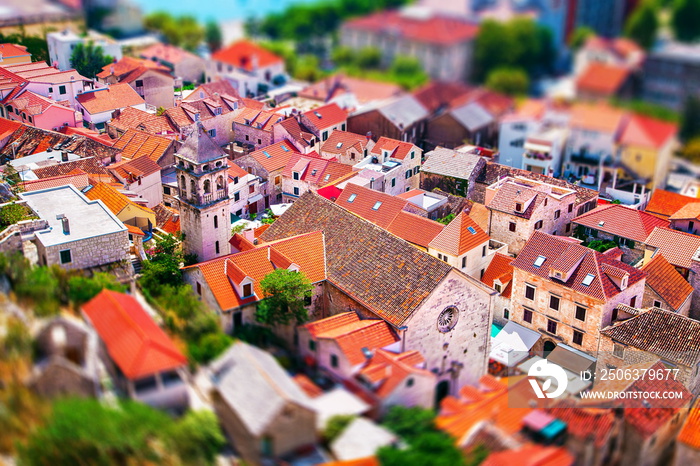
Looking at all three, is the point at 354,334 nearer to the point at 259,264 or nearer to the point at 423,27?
the point at 259,264

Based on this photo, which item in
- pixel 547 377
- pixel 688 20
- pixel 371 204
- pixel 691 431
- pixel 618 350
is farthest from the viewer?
pixel 688 20

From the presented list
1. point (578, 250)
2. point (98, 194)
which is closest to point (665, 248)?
point (578, 250)

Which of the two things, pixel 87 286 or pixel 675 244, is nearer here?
pixel 87 286

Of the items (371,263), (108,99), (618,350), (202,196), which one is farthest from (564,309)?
(108,99)

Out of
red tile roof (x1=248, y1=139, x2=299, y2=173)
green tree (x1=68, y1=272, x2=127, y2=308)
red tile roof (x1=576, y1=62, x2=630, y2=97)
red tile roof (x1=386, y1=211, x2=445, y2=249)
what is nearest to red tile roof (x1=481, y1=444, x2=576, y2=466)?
green tree (x1=68, y1=272, x2=127, y2=308)

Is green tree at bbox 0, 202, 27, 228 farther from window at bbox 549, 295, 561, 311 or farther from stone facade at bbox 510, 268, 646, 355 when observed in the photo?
window at bbox 549, 295, 561, 311
